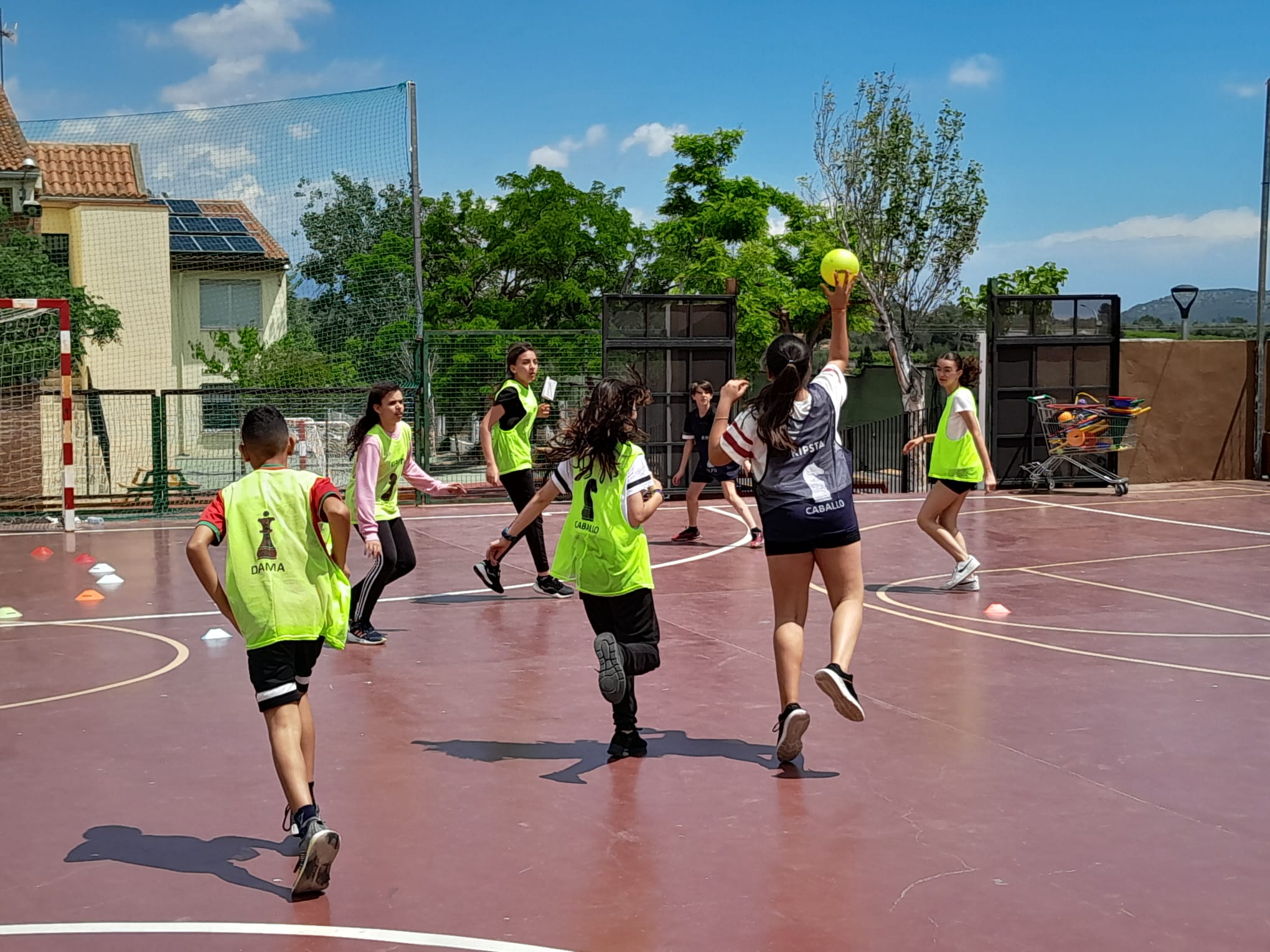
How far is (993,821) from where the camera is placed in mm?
5238

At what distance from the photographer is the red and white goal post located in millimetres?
15625

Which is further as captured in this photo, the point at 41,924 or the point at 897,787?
the point at 897,787

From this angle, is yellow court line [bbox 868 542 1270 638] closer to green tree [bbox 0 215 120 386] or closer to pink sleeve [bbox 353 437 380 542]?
pink sleeve [bbox 353 437 380 542]

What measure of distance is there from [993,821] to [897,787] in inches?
21.9

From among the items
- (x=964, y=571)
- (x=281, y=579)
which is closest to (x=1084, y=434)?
(x=964, y=571)

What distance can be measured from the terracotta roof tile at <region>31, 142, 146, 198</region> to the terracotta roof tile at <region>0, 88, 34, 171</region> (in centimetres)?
117

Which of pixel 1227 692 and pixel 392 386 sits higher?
pixel 392 386

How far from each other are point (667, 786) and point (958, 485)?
225 inches

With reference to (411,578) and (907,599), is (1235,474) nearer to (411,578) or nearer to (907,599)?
(907,599)

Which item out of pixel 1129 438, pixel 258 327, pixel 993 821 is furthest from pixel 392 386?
pixel 258 327

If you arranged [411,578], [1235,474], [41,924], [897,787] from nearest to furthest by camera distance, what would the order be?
[41,924], [897,787], [411,578], [1235,474]

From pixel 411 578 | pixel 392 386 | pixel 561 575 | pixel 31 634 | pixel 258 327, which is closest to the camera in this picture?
pixel 561 575

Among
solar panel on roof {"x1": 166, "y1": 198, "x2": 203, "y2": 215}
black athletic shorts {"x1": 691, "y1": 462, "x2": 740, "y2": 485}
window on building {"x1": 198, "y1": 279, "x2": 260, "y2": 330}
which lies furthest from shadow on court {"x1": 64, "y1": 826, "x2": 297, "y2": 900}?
window on building {"x1": 198, "y1": 279, "x2": 260, "y2": 330}

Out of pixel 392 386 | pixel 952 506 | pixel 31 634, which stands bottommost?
pixel 31 634
